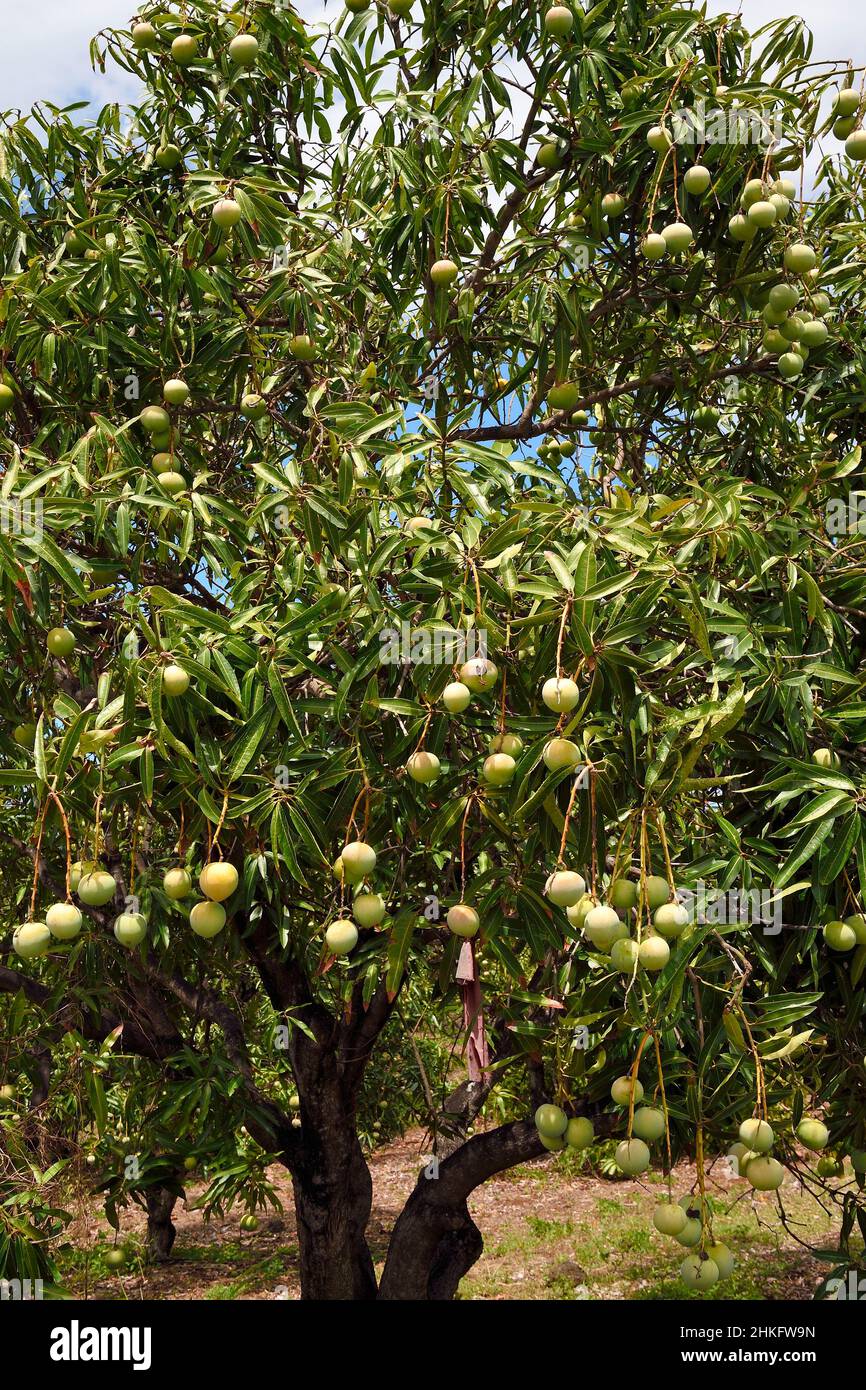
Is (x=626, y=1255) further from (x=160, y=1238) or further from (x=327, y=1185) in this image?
(x=327, y=1185)

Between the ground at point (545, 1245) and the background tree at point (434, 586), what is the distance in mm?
2408

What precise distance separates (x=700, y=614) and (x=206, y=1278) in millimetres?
5558

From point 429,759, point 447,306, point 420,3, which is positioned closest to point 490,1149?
point 429,759

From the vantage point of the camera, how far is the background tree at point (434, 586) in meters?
1.83

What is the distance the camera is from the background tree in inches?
72.2

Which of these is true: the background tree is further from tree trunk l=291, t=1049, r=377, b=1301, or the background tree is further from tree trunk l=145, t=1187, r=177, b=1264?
tree trunk l=145, t=1187, r=177, b=1264

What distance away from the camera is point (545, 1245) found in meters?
6.24

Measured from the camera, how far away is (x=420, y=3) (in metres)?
2.67

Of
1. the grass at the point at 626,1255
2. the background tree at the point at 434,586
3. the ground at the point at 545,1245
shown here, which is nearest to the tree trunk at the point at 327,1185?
the background tree at the point at 434,586

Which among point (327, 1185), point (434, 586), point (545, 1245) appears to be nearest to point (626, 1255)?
→ point (545, 1245)

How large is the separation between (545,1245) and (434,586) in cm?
555

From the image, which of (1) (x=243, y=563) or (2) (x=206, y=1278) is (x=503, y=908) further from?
(2) (x=206, y=1278)

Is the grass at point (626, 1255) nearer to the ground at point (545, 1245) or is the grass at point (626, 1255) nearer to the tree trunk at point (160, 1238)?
the ground at point (545, 1245)
